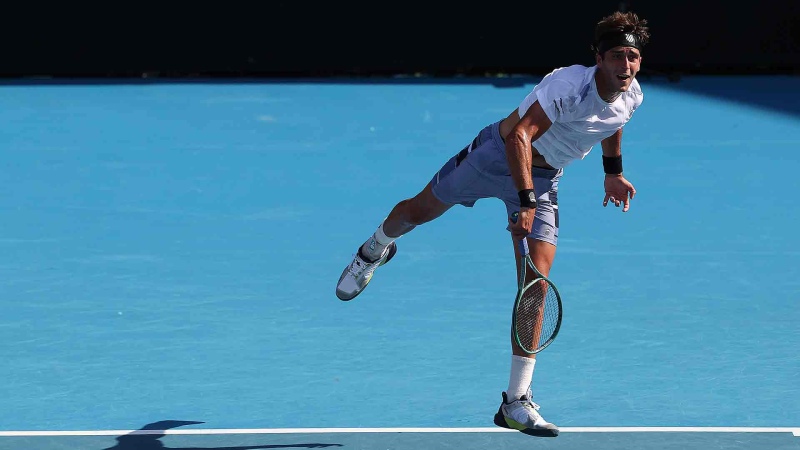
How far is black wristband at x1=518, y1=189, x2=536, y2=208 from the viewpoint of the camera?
6.53 metres

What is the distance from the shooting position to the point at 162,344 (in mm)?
8523

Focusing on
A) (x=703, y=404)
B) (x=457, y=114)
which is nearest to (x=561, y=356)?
(x=703, y=404)

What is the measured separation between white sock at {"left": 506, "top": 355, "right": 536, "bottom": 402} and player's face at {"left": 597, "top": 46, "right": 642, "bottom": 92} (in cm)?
142

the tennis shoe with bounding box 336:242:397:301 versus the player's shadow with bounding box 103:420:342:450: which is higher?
the tennis shoe with bounding box 336:242:397:301

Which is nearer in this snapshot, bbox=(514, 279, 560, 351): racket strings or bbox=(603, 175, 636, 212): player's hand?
bbox=(514, 279, 560, 351): racket strings

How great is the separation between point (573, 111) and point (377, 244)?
6.08 feet

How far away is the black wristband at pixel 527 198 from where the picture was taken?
653 cm

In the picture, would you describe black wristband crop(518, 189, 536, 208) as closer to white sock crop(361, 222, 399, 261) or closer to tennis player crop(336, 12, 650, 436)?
tennis player crop(336, 12, 650, 436)

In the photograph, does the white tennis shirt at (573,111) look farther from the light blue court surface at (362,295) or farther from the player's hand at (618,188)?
the light blue court surface at (362,295)

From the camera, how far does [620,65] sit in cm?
662

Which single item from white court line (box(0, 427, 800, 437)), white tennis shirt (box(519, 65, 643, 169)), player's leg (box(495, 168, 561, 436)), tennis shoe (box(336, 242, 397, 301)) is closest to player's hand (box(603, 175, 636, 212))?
white tennis shirt (box(519, 65, 643, 169))

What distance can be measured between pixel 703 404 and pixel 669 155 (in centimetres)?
758

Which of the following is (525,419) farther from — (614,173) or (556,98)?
(614,173)

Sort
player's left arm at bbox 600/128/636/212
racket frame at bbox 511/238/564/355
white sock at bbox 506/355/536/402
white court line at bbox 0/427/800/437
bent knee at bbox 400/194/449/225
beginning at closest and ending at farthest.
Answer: racket frame at bbox 511/238/564/355, white sock at bbox 506/355/536/402, white court line at bbox 0/427/800/437, player's left arm at bbox 600/128/636/212, bent knee at bbox 400/194/449/225
